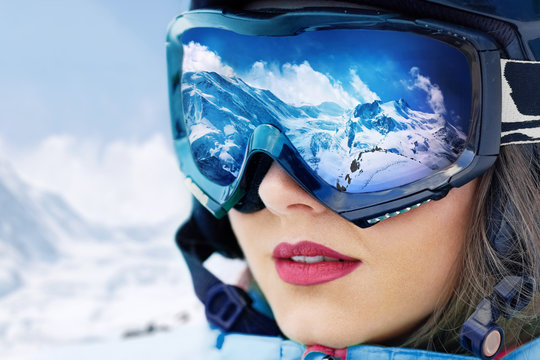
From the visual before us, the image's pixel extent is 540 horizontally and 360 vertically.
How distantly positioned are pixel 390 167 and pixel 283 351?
58 cm

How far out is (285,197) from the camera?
1160 millimetres

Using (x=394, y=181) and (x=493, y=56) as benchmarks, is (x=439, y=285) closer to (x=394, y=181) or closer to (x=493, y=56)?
(x=394, y=181)

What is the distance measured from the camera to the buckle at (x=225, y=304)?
164 cm

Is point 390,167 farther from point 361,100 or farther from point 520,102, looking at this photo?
point 520,102

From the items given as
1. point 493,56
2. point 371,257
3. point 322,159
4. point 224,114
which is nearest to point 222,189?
point 224,114

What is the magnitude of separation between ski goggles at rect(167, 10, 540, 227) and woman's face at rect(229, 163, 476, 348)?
0.05 metres

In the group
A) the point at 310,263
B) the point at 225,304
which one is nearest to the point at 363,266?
the point at 310,263

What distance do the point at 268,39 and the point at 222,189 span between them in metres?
0.39

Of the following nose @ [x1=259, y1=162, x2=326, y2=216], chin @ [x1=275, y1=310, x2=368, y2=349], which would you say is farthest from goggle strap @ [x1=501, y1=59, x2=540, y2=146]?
chin @ [x1=275, y1=310, x2=368, y2=349]

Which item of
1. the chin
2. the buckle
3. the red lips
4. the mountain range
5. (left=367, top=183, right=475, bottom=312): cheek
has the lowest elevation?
the buckle

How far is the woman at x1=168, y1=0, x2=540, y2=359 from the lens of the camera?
108cm

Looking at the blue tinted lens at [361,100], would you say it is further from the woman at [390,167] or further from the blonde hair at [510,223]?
the blonde hair at [510,223]

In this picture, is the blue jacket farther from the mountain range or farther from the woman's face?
the mountain range

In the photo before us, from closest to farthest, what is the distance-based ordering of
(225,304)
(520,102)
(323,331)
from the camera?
(520,102)
(323,331)
(225,304)
